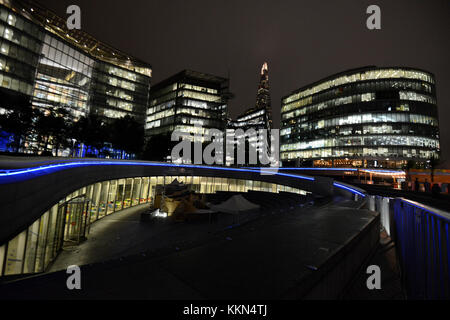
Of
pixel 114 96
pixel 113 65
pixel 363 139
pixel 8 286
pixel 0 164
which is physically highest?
pixel 113 65

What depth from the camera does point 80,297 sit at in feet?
8.07

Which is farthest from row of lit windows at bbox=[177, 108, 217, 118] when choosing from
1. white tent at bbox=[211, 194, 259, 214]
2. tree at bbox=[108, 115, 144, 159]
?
white tent at bbox=[211, 194, 259, 214]

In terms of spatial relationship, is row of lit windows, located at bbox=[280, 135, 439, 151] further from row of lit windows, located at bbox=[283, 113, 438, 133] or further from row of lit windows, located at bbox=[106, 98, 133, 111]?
row of lit windows, located at bbox=[106, 98, 133, 111]

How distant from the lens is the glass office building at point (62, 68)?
40969 millimetres

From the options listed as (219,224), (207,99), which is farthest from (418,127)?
(219,224)

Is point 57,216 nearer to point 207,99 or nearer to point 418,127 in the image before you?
point 207,99

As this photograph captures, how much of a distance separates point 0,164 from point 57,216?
19.9ft

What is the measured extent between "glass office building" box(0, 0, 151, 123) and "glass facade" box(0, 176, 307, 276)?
19.8 metres

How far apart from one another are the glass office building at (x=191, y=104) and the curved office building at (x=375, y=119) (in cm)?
3861

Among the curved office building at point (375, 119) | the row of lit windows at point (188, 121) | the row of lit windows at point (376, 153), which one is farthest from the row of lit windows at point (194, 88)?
the row of lit windows at point (376, 153)

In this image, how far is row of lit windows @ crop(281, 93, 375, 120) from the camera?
7071cm

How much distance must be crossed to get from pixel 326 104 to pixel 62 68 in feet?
281
